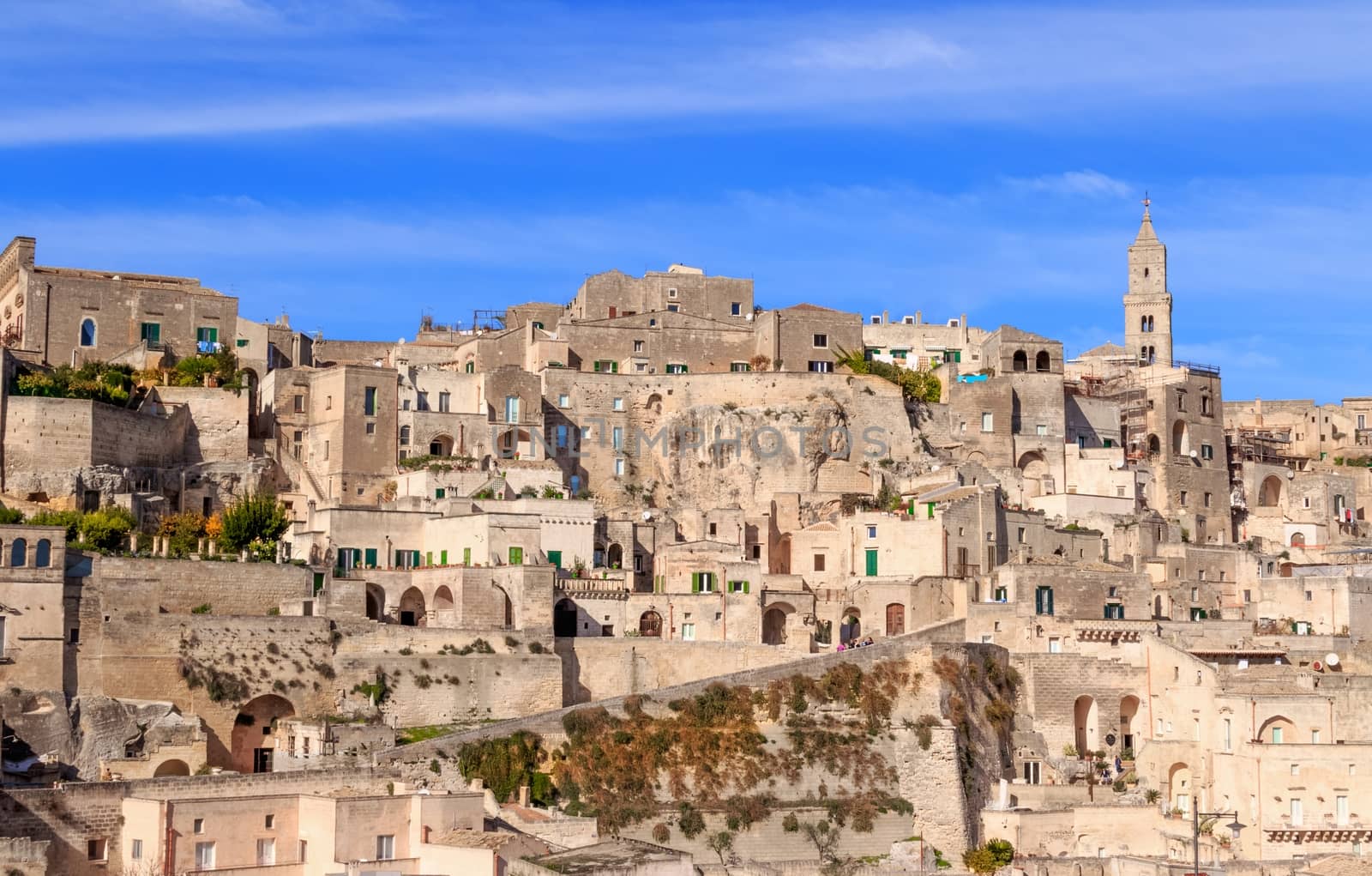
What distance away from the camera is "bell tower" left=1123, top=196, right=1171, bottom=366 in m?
84.8

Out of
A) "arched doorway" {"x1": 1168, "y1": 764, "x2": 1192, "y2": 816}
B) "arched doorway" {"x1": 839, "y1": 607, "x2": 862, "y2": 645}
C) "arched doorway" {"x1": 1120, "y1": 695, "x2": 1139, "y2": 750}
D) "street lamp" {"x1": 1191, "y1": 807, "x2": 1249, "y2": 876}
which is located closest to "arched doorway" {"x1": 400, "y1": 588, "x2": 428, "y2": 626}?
"arched doorway" {"x1": 839, "y1": 607, "x2": 862, "y2": 645}

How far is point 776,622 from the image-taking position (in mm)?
60969

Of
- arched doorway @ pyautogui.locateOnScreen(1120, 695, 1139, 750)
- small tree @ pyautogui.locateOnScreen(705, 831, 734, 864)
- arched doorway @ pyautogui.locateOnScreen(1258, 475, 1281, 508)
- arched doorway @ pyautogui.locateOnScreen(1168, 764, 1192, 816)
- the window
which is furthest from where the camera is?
arched doorway @ pyautogui.locateOnScreen(1258, 475, 1281, 508)

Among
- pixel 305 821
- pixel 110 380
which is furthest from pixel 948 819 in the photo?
pixel 110 380

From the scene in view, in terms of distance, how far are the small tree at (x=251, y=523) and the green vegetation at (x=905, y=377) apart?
24895 millimetres

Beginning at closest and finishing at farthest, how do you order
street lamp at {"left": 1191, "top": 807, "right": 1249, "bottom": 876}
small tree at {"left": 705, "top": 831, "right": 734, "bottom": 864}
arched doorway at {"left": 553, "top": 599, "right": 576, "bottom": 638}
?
street lamp at {"left": 1191, "top": 807, "right": 1249, "bottom": 876} < small tree at {"left": 705, "top": 831, "right": 734, "bottom": 864} < arched doorway at {"left": 553, "top": 599, "right": 576, "bottom": 638}

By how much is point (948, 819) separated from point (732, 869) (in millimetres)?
7234

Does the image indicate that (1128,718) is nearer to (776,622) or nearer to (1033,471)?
(776,622)

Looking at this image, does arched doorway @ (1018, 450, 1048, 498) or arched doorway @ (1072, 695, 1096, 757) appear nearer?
arched doorway @ (1072, 695, 1096, 757)

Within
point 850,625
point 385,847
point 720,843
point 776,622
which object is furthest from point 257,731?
point 850,625

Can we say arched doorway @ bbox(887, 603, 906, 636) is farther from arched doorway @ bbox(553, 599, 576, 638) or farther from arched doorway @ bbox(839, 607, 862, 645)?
arched doorway @ bbox(553, 599, 576, 638)

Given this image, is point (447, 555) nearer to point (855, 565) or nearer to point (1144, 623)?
point (855, 565)

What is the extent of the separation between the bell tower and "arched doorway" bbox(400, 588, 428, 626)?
37730mm

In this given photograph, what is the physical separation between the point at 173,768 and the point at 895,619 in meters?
22.6
